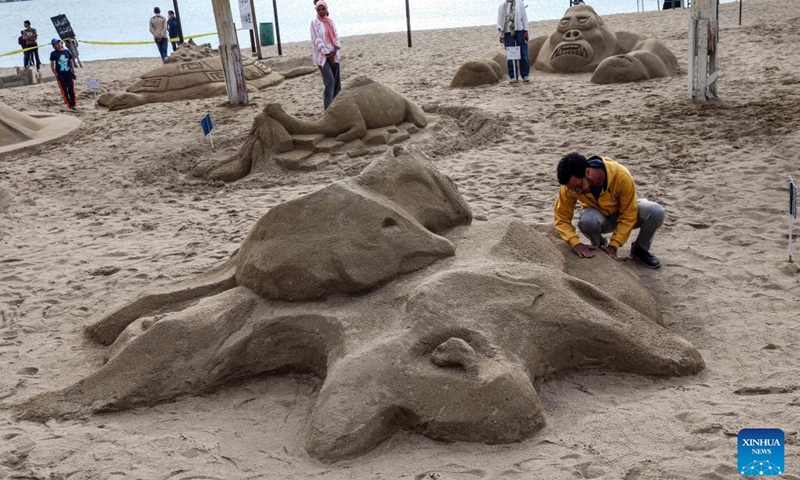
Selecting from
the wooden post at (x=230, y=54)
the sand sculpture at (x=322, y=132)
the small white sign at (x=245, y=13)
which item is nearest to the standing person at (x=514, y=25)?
the sand sculpture at (x=322, y=132)

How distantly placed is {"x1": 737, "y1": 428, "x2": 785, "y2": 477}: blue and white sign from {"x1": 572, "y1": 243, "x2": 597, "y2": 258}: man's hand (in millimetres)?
1806

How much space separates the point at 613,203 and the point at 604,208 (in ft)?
0.20

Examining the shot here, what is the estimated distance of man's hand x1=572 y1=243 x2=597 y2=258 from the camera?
436 cm

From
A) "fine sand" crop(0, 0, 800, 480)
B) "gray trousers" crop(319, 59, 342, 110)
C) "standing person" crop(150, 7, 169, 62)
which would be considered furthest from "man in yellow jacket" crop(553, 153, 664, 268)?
"standing person" crop(150, 7, 169, 62)

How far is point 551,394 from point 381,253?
104 cm

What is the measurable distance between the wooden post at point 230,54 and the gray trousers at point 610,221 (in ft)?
24.1

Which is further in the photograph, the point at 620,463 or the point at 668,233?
the point at 668,233

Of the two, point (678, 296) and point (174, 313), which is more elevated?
point (174, 313)

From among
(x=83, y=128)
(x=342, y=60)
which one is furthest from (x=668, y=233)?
(x=342, y=60)

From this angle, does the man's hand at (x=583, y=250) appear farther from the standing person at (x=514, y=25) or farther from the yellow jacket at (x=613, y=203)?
the standing person at (x=514, y=25)

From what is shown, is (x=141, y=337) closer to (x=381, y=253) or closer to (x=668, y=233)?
(x=381, y=253)

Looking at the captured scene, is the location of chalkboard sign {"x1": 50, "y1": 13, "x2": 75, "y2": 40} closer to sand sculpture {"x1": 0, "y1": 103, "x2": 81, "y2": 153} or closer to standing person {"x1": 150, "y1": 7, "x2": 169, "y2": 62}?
standing person {"x1": 150, "y1": 7, "x2": 169, "y2": 62}

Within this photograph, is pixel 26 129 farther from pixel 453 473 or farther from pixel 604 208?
pixel 453 473

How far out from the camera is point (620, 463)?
2.88 m
